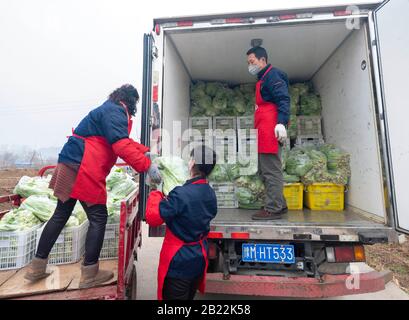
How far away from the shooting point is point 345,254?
87.3 inches

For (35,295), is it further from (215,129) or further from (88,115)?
(215,129)

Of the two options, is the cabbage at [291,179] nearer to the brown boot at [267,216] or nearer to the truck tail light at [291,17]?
the brown boot at [267,216]

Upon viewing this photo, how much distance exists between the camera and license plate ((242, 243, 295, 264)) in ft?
7.16

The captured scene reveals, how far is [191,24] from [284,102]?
50.4 inches

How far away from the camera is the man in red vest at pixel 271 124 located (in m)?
2.62

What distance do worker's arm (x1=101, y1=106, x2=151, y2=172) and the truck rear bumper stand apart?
50.1 inches

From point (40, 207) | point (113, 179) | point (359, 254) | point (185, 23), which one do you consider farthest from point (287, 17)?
point (40, 207)

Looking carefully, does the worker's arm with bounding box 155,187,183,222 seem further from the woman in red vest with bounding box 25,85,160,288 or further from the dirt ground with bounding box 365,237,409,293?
the dirt ground with bounding box 365,237,409,293

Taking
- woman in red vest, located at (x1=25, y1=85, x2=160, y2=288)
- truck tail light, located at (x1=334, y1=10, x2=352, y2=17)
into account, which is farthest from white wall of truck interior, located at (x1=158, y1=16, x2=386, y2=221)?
woman in red vest, located at (x1=25, y1=85, x2=160, y2=288)

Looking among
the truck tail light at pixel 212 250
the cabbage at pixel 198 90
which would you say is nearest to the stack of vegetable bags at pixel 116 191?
the truck tail light at pixel 212 250

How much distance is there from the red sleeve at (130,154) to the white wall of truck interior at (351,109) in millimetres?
Result: 657

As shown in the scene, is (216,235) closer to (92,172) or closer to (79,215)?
(92,172)

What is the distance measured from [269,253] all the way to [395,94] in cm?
174

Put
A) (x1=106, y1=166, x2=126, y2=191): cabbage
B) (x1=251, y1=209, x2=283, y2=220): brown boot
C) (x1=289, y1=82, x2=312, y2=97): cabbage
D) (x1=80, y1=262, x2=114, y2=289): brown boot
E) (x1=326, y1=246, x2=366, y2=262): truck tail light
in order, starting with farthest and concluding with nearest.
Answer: (x1=289, y1=82, x2=312, y2=97): cabbage, (x1=106, y1=166, x2=126, y2=191): cabbage, (x1=251, y1=209, x2=283, y2=220): brown boot, (x1=326, y1=246, x2=366, y2=262): truck tail light, (x1=80, y1=262, x2=114, y2=289): brown boot
